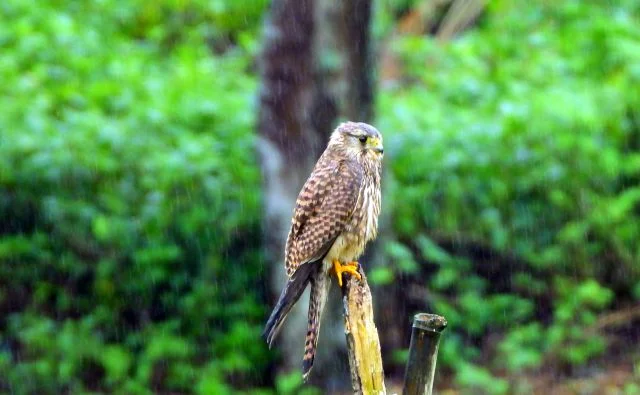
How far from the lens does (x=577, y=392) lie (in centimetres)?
671

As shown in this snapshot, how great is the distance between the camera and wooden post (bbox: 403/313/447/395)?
2590 millimetres

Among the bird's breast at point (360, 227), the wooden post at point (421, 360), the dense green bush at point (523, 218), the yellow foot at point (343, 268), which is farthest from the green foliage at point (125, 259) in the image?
the wooden post at point (421, 360)

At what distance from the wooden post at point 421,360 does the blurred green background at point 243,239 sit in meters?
3.53

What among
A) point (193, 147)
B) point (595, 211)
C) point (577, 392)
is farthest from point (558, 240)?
point (193, 147)

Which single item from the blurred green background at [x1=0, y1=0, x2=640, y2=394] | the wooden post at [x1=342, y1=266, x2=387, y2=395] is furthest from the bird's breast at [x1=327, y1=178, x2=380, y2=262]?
the blurred green background at [x1=0, y1=0, x2=640, y2=394]

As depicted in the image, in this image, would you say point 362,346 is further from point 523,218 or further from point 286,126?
point 523,218

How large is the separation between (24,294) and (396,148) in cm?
260

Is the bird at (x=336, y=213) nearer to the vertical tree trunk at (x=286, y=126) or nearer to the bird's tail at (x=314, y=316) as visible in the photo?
the bird's tail at (x=314, y=316)

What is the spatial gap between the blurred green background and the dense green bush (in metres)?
0.01

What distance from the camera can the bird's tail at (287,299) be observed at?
10.7 ft

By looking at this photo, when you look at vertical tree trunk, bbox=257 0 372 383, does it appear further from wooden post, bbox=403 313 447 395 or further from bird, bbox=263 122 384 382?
wooden post, bbox=403 313 447 395

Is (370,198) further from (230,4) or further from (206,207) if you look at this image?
(230,4)

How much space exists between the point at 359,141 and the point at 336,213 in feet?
1.05

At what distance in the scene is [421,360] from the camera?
2.61 m
